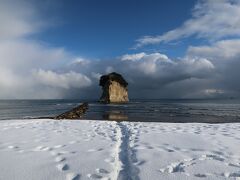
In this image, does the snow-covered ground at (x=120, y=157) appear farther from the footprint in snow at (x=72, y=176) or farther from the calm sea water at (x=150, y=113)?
the calm sea water at (x=150, y=113)

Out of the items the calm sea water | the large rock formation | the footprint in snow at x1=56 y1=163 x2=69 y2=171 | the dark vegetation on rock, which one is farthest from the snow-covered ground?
the dark vegetation on rock

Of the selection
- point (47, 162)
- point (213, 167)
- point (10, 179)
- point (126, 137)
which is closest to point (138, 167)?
point (213, 167)

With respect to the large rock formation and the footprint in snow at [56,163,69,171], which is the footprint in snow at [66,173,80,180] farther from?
the large rock formation

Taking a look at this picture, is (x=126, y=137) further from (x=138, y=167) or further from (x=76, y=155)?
(x=138, y=167)

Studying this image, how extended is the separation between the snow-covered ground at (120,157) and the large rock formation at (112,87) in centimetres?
13469

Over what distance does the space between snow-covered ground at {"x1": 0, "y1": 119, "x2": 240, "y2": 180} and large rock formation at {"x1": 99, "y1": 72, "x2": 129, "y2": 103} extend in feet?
442

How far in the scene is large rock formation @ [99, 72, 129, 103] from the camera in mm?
148500

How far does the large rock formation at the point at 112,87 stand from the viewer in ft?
487

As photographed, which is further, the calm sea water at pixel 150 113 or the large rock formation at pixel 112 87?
the large rock formation at pixel 112 87

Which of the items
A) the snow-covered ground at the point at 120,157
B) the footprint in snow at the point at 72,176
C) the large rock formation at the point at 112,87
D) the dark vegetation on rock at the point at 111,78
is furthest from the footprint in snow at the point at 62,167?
the dark vegetation on rock at the point at 111,78

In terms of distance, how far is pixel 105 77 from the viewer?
153 m

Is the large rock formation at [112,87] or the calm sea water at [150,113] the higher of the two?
the large rock formation at [112,87]

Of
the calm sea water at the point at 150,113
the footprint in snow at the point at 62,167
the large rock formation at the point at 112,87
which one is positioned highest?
the large rock formation at the point at 112,87

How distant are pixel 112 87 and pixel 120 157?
141 metres
